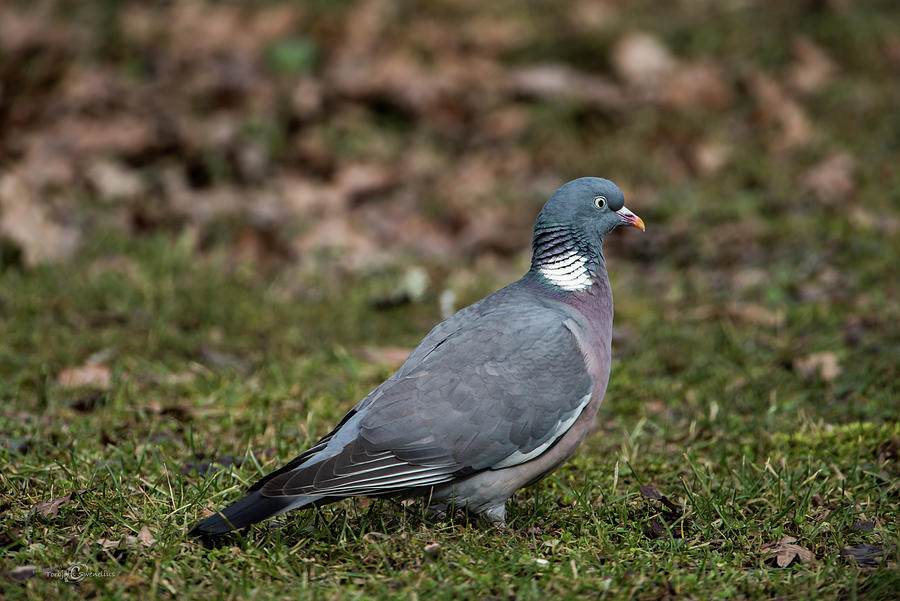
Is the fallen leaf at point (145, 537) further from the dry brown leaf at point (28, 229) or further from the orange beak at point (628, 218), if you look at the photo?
the dry brown leaf at point (28, 229)

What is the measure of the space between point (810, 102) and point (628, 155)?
1749mm

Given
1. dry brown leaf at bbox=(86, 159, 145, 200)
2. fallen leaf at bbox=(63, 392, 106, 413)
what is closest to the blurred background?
dry brown leaf at bbox=(86, 159, 145, 200)

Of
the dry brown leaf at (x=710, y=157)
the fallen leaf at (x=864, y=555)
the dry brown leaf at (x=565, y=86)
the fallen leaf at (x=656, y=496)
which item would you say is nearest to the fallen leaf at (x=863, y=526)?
the fallen leaf at (x=864, y=555)

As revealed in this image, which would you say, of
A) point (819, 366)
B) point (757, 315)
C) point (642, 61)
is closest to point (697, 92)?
point (642, 61)

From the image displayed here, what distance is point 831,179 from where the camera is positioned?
23.6 ft

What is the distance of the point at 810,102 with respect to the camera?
323 inches

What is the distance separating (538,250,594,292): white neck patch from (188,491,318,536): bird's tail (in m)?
1.30

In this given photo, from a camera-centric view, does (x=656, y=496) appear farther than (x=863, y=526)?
Yes

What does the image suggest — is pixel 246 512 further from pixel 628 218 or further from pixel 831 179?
pixel 831 179

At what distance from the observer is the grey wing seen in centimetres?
320

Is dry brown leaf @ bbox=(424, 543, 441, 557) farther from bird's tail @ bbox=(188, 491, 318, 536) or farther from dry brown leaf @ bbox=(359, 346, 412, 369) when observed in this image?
dry brown leaf @ bbox=(359, 346, 412, 369)

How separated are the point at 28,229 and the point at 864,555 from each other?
5.20 m

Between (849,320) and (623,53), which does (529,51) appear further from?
(849,320)

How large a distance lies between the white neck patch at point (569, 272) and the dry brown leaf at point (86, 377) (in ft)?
7.01
